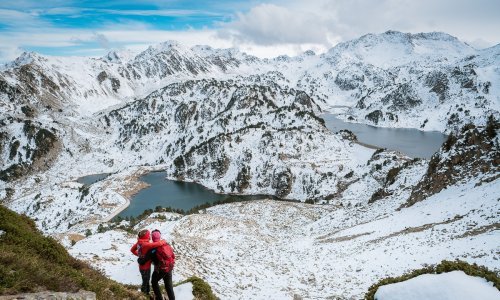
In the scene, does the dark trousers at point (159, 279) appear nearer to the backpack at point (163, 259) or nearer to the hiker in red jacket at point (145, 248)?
the backpack at point (163, 259)

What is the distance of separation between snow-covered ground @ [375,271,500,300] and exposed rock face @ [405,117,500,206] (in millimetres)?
28071

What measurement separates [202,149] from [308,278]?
504 feet

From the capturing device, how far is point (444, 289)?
913 cm

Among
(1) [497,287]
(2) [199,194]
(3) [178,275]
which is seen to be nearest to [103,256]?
(3) [178,275]

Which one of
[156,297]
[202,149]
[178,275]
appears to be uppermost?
[156,297]

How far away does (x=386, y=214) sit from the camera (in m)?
39.2

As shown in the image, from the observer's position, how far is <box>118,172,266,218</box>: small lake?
403ft

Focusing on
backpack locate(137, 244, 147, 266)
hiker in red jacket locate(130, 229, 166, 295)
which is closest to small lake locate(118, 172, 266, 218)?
hiker in red jacket locate(130, 229, 166, 295)

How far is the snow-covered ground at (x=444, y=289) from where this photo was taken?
885 centimetres

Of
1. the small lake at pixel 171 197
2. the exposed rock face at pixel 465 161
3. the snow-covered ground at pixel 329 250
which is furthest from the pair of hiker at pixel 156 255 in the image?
the small lake at pixel 171 197

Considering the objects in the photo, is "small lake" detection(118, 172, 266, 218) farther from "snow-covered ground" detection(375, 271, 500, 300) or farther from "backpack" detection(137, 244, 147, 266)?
"snow-covered ground" detection(375, 271, 500, 300)

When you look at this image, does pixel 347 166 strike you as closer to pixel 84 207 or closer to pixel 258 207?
pixel 258 207

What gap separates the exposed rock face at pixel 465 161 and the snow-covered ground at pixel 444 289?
28.1m

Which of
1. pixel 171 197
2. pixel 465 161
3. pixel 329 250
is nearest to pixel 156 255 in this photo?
pixel 329 250
